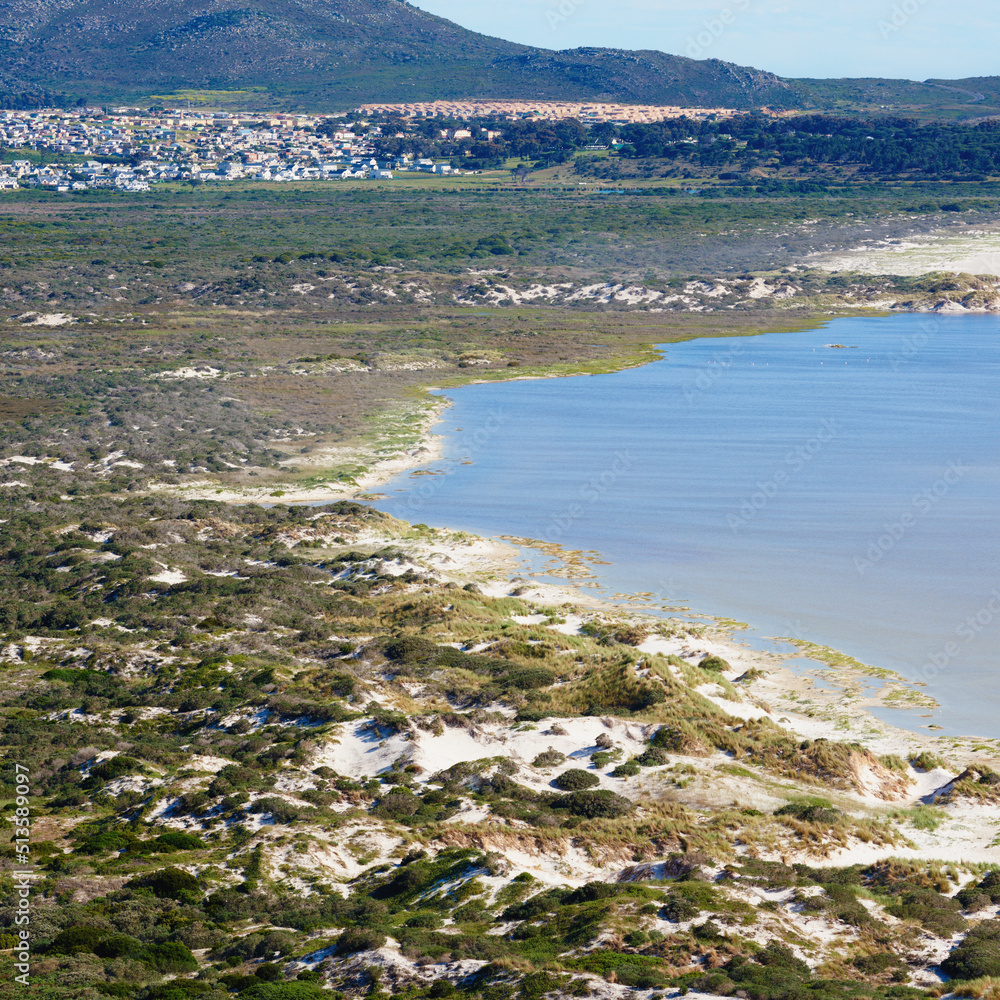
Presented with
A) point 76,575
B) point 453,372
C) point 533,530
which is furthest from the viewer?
point 453,372

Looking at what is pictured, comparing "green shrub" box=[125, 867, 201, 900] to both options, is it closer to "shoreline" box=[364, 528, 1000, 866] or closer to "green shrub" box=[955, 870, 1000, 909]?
"shoreline" box=[364, 528, 1000, 866]

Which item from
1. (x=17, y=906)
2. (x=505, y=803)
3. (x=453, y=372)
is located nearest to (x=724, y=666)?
(x=505, y=803)

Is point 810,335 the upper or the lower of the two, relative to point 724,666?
upper

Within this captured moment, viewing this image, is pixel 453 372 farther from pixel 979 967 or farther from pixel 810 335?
pixel 979 967

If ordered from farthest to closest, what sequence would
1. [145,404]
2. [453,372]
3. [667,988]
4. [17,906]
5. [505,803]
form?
1. [453,372]
2. [145,404]
3. [505,803]
4. [17,906]
5. [667,988]

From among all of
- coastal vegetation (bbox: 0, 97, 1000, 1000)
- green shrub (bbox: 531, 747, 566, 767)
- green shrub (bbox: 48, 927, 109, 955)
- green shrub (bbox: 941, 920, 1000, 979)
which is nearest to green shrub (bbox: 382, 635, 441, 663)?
coastal vegetation (bbox: 0, 97, 1000, 1000)

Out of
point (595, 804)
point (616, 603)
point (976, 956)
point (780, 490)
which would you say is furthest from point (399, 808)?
point (780, 490)

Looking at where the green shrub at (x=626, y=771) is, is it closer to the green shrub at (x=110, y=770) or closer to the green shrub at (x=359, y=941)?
the green shrub at (x=359, y=941)
